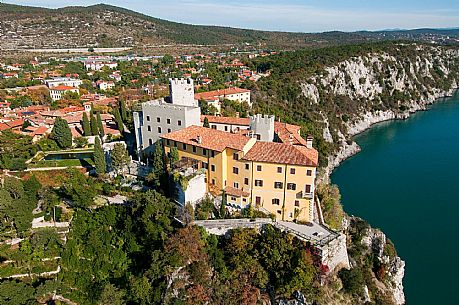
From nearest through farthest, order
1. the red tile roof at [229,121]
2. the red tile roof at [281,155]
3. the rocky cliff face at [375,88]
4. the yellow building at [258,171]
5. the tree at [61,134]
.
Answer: the red tile roof at [281,155] → the yellow building at [258,171] → the tree at [61,134] → the red tile roof at [229,121] → the rocky cliff face at [375,88]


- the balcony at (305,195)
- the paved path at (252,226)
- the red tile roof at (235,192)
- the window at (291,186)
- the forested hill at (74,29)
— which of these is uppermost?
the forested hill at (74,29)

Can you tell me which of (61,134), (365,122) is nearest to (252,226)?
(61,134)

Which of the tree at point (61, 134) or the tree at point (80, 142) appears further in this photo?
the tree at point (80, 142)

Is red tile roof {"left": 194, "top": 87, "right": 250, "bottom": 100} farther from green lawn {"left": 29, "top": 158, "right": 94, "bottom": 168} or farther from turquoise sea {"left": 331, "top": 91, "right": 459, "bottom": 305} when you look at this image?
turquoise sea {"left": 331, "top": 91, "right": 459, "bottom": 305}

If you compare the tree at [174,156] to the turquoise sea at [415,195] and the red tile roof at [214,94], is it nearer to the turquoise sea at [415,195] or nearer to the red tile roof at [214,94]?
the turquoise sea at [415,195]

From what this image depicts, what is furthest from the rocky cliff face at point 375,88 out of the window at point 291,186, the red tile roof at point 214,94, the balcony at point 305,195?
the window at point 291,186

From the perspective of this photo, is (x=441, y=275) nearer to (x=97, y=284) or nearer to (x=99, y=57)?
(x=97, y=284)

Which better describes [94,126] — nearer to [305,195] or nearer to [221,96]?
[221,96]
